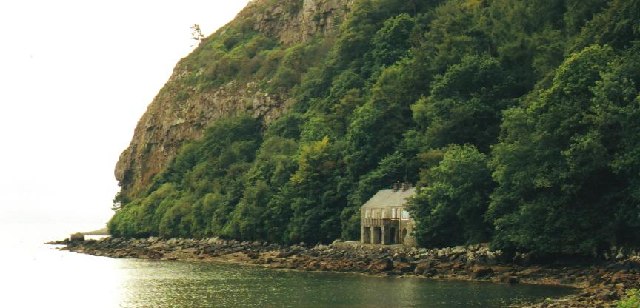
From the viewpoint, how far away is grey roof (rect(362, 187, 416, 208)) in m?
98.7

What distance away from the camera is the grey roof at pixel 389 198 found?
98.7m

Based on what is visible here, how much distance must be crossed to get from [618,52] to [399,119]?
135ft

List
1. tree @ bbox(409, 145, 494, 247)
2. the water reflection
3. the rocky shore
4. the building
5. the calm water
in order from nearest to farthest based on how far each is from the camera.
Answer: the rocky shore, the water reflection, the calm water, tree @ bbox(409, 145, 494, 247), the building

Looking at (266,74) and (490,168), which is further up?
(266,74)

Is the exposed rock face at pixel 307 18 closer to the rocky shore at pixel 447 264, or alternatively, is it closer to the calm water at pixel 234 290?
the rocky shore at pixel 447 264

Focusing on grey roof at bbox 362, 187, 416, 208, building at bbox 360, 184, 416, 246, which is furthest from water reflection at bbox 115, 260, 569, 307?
grey roof at bbox 362, 187, 416, 208

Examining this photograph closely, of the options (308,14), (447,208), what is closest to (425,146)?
(447,208)

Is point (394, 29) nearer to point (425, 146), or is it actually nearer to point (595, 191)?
point (425, 146)

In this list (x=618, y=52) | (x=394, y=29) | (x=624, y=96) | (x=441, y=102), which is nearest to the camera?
(x=624, y=96)

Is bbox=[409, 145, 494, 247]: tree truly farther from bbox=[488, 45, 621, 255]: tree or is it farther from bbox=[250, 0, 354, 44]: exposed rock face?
bbox=[250, 0, 354, 44]: exposed rock face

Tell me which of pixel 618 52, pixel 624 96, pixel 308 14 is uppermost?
pixel 308 14

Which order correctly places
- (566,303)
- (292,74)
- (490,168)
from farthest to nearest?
(292,74)
(490,168)
(566,303)

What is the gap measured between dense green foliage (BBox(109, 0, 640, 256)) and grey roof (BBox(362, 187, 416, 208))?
9.64 ft

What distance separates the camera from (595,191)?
69312 mm
